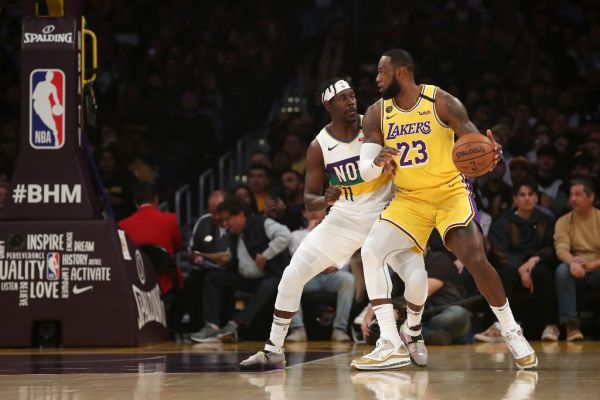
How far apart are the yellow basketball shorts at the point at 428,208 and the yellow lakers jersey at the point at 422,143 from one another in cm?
6

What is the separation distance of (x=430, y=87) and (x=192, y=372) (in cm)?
236

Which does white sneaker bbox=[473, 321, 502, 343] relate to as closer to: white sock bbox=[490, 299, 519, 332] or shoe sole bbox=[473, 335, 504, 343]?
shoe sole bbox=[473, 335, 504, 343]

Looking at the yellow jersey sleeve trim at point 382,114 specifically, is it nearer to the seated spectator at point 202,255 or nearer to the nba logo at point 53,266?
the nba logo at point 53,266

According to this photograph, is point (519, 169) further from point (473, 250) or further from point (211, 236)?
point (473, 250)

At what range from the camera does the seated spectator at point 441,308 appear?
10047mm

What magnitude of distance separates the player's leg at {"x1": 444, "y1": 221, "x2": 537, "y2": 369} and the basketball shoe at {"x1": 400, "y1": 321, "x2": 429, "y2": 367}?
1.97ft

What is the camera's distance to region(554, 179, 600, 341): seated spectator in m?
10.4

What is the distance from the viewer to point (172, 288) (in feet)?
36.0

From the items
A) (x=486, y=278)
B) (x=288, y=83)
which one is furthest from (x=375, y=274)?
(x=288, y=83)

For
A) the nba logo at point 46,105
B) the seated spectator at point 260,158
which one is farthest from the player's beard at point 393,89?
the seated spectator at point 260,158

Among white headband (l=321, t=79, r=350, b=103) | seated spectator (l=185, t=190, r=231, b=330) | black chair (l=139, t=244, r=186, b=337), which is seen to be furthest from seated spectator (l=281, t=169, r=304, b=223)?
white headband (l=321, t=79, r=350, b=103)

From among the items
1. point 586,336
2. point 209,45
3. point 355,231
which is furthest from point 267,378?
point 209,45

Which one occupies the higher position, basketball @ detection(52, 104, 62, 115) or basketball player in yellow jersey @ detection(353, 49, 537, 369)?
basketball @ detection(52, 104, 62, 115)

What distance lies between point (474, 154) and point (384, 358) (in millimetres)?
1387
